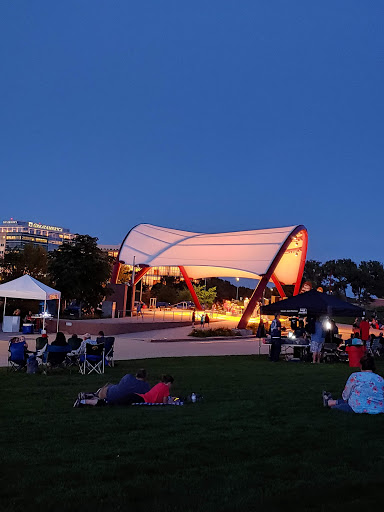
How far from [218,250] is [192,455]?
3833cm

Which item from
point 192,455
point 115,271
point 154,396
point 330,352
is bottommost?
point 192,455

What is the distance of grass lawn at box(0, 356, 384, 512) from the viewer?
4.12 metres

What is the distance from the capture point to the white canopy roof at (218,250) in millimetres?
39000

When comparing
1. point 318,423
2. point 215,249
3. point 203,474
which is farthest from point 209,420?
point 215,249

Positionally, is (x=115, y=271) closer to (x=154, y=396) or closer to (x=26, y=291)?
(x=26, y=291)

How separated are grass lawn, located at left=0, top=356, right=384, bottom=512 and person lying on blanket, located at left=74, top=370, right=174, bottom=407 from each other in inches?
9.6

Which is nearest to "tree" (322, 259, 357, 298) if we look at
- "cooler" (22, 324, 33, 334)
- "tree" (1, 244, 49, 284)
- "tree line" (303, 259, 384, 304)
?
"tree line" (303, 259, 384, 304)

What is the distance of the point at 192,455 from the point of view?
5.33 meters

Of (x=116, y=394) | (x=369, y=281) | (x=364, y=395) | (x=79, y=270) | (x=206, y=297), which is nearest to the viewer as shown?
(x=364, y=395)

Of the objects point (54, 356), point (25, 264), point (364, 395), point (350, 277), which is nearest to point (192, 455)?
point (364, 395)

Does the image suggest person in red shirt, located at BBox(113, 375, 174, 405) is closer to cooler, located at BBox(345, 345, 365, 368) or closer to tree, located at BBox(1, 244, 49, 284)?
cooler, located at BBox(345, 345, 365, 368)

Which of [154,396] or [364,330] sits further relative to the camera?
[364,330]

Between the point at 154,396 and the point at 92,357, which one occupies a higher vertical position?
the point at 92,357

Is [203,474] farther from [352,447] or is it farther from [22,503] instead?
[352,447]
